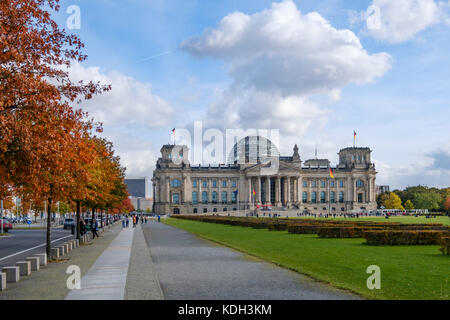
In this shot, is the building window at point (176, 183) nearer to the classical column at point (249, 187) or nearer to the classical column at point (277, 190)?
the classical column at point (249, 187)

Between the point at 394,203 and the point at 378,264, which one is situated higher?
the point at 378,264

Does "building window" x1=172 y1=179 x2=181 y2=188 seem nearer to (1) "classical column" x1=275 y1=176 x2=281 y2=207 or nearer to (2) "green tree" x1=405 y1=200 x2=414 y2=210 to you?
(1) "classical column" x1=275 y1=176 x2=281 y2=207

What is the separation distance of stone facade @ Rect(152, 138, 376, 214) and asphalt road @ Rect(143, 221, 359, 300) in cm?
14644

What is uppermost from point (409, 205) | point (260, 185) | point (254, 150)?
point (254, 150)

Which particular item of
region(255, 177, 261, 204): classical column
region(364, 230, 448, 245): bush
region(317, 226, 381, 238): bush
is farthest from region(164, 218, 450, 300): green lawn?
region(255, 177, 261, 204): classical column

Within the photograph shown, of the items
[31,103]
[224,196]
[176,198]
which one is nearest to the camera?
[31,103]

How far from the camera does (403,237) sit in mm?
31781

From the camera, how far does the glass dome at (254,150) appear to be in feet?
609

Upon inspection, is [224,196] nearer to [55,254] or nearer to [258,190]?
[258,190]

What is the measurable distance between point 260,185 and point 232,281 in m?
162

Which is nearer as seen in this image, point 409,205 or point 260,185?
point 260,185

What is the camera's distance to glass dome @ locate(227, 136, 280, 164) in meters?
186

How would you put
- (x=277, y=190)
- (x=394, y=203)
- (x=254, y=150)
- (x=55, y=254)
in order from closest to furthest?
(x=55, y=254), (x=277, y=190), (x=394, y=203), (x=254, y=150)

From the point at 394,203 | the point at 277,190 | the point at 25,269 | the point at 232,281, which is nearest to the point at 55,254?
the point at 25,269
